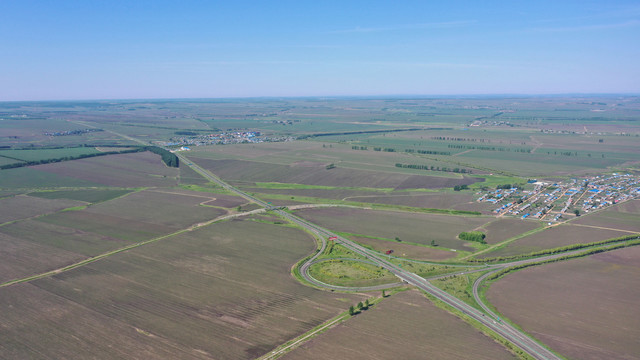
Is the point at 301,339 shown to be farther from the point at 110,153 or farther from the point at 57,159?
the point at 110,153

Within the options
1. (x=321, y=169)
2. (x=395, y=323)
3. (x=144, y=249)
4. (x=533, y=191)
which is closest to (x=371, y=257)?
(x=395, y=323)

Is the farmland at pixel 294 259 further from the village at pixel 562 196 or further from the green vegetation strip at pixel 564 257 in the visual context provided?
the green vegetation strip at pixel 564 257

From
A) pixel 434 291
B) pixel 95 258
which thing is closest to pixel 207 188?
pixel 95 258

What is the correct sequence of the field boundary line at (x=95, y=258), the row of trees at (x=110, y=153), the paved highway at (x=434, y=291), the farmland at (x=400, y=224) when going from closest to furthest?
the paved highway at (x=434, y=291) → the field boundary line at (x=95, y=258) → the farmland at (x=400, y=224) → the row of trees at (x=110, y=153)

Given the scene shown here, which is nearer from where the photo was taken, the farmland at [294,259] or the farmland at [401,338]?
the farmland at [401,338]

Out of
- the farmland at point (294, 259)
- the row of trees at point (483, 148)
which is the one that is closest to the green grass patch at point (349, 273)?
the farmland at point (294, 259)

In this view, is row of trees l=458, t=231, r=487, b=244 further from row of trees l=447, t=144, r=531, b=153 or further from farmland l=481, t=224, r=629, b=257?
row of trees l=447, t=144, r=531, b=153

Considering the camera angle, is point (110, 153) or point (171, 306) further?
point (110, 153)

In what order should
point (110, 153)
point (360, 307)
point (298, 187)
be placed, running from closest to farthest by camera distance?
point (360, 307), point (298, 187), point (110, 153)
